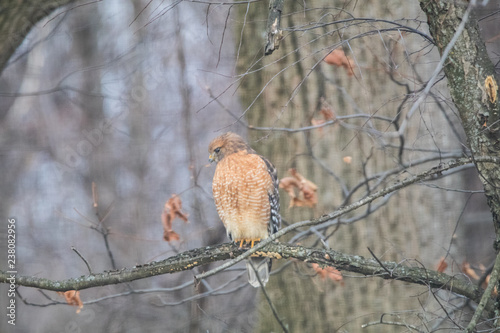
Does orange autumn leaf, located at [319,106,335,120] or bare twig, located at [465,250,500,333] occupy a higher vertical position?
orange autumn leaf, located at [319,106,335,120]

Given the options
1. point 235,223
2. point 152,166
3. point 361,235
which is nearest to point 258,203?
point 235,223

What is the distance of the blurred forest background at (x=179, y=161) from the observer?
9.64ft

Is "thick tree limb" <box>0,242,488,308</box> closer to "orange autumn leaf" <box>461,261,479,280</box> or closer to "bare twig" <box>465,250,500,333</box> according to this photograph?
"bare twig" <box>465,250,500,333</box>

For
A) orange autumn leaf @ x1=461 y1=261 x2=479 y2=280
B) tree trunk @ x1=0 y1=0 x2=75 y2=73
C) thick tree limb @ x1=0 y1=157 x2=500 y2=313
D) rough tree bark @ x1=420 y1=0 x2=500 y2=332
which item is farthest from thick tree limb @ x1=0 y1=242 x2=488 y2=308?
tree trunk @ x1=0 y1=0 x2=75 y2=73

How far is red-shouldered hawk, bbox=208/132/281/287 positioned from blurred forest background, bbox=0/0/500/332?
17.1 inches

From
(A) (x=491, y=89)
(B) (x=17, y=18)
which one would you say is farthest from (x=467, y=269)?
(B) (x=17, y=18)

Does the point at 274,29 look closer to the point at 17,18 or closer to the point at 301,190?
the point at 301,190

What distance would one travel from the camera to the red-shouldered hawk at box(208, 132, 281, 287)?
236cm

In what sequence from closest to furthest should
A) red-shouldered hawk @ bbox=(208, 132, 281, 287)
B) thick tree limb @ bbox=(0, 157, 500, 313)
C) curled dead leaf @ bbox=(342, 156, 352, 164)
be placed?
thick tree limb @ bbox=(0, 157, 500, 313) → red-shouldered hawk @ bbox=(208, 132, 281, 287) → curled dead leaf @ bbox=(342, 156, 352, 164)

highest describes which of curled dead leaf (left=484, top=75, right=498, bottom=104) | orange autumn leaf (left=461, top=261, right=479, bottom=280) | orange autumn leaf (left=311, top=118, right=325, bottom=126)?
orange autumn leaf (left=311, top=118, right=325, bottom=126)

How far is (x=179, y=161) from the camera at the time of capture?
13.6 ft

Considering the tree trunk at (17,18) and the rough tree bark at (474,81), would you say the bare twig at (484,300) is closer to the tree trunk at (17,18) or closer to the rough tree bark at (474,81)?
the rough tree bark at (474,81)

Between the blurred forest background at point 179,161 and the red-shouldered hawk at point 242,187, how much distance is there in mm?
434

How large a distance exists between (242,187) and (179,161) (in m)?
1.84
